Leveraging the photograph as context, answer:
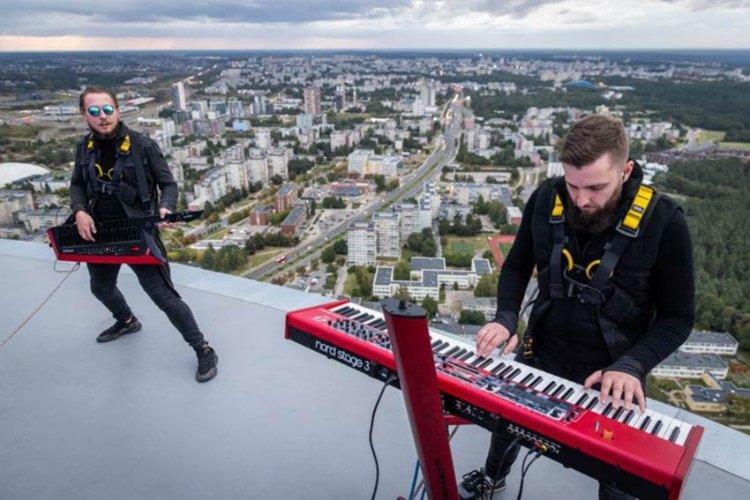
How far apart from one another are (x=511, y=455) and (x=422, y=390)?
537 mm

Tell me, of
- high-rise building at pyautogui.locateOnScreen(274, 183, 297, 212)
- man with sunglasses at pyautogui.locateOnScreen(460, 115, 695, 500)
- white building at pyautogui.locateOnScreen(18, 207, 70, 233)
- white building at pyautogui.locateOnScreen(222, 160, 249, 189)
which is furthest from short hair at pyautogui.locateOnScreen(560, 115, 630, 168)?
white building at pyautogui.locateOnScreen(222, 160, 249, 189)

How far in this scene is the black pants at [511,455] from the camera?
1.13 meters

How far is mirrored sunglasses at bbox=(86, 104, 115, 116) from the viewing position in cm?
192

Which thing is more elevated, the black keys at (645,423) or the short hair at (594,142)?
the short hair at (594,142)

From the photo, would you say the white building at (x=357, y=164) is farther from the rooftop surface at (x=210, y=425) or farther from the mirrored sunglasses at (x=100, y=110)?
the mirrored sunglasses at (x=100, y=110)

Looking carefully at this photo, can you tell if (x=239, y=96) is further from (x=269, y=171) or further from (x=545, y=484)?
(x=545, y=484)

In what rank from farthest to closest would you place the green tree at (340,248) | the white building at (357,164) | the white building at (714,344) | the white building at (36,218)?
1. the white building at (357,164)
2. the green tree at (340,248)
3. the white building at (36,218)
4. the white building at (714,344)

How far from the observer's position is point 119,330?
8.27 ft

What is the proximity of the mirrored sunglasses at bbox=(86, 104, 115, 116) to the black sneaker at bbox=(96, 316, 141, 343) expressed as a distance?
1086 mm

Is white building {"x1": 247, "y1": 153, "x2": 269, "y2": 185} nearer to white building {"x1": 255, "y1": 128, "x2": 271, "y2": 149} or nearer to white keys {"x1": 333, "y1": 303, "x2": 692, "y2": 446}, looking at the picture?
white building {"x1": 255, "y1": 128, "x2": 271, "y2": 149}

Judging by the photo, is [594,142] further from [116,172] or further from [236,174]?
[236,174]

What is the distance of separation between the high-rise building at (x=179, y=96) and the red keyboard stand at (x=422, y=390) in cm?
2832

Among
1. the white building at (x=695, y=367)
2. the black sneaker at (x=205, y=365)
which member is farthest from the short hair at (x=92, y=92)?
the white building at (x=695, y=367)

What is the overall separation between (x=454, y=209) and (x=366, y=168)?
7.45 meters
